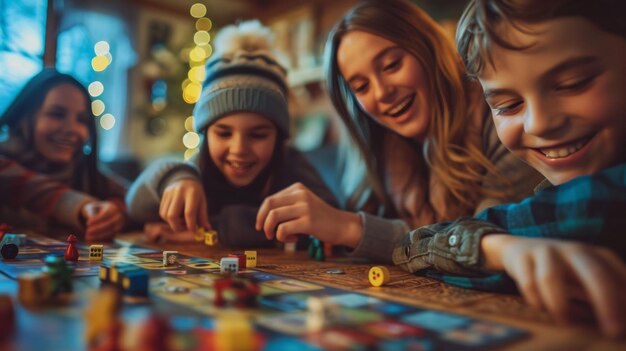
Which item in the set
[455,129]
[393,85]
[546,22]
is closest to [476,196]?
[455,129]

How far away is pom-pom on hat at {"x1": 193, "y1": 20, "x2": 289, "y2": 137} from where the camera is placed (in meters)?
1.15

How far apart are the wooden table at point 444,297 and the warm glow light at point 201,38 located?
2.48 meters

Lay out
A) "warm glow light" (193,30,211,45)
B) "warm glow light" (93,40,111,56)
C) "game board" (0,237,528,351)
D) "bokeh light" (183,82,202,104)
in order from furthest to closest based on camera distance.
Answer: "warm glow light" (193,30,211,45)
"bokeh light" (183,82,202,104)
"warm glow light" (93,40,111,56)
"game board" (0,237,528,351)

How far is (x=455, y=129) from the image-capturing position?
0.98 meters

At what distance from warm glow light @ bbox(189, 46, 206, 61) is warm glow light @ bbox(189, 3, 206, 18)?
437 mm

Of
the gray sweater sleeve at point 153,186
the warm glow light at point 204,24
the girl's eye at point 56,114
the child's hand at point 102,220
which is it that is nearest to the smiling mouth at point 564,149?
the gray sweater sleeve at point 153,186

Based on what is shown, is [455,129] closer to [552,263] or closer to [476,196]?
[476,196]

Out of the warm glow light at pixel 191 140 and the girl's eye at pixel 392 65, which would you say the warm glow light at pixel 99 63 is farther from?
the girl's eye at pixel 392 65

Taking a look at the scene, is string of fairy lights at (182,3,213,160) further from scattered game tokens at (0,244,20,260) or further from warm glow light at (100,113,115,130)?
scattered game tokens at (0,244,20,260)

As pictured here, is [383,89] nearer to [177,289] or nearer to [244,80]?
[244,80]

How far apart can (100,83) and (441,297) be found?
9.62 ft

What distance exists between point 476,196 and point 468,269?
1.13ft

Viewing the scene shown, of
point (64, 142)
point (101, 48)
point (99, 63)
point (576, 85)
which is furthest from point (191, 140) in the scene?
point (576, 85)

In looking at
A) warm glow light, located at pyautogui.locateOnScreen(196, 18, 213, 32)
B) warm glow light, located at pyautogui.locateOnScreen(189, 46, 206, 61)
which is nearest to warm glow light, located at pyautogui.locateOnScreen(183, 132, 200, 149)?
warm glow light, located at pyautogui.locateOnScreen(189, 46, 206, 61)
